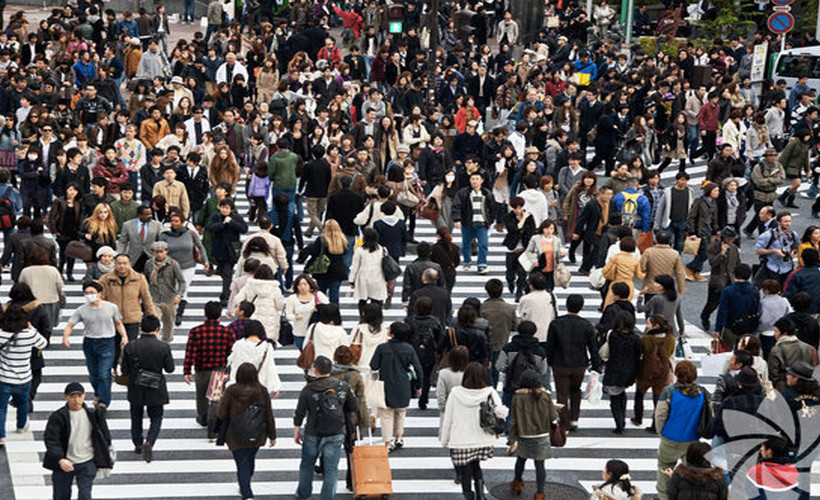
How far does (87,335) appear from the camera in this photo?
1441cm

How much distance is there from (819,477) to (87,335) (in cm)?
745

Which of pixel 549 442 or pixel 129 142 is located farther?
pixel 129 142

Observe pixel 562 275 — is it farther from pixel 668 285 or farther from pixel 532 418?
pixel 532 418

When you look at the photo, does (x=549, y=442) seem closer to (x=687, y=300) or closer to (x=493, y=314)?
(x=493, y=314)

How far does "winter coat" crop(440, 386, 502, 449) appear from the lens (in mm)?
12477

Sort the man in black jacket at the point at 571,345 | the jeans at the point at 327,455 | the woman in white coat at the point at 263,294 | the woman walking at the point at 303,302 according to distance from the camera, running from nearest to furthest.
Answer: the jeans at the point at 327,455 < the man in black jacket at the point at 571,345 < the woman walking at the point at 303,302 < the woman in white coat at the point at 263,294

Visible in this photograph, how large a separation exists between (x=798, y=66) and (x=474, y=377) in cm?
2391

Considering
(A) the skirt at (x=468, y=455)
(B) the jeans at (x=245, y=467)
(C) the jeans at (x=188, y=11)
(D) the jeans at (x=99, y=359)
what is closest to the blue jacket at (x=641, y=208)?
(A) the skirt at (x=468, y=455)

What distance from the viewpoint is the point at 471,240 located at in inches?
824

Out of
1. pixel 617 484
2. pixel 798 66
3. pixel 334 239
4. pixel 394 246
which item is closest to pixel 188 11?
pixel 798 66

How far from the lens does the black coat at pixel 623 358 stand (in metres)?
14.3

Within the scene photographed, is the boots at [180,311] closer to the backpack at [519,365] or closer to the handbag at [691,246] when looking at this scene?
the backpack at [519,365]

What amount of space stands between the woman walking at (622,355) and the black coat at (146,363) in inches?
173

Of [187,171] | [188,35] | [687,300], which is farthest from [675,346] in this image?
[188,35]
